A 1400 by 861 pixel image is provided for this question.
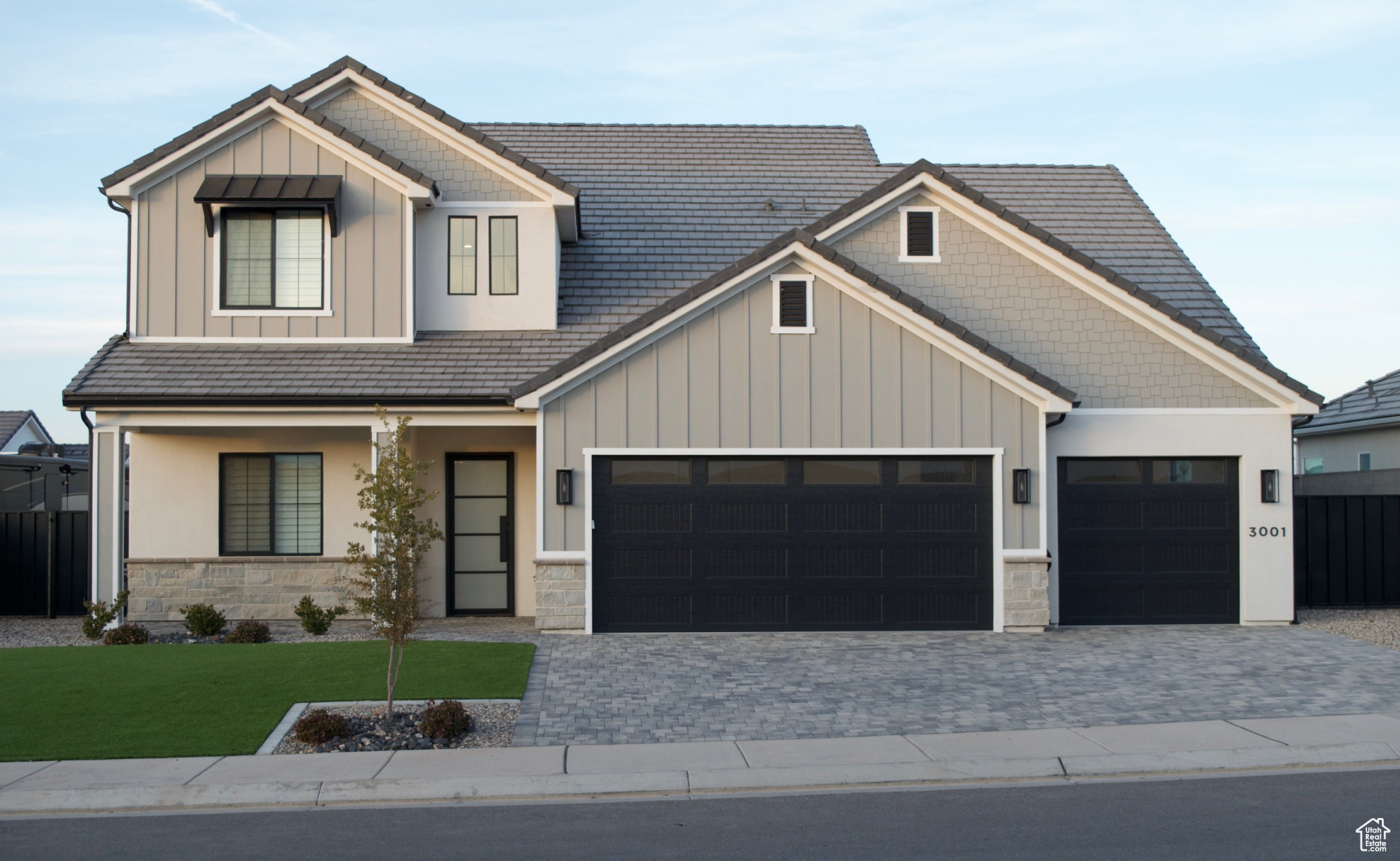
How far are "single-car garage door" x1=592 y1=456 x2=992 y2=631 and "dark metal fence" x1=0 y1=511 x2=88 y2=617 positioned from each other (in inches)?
319

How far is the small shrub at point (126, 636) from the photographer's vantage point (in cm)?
1277

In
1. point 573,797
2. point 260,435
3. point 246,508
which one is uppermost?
point 260,435

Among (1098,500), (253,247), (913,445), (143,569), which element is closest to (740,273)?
(913,445)

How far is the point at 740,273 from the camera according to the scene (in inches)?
527

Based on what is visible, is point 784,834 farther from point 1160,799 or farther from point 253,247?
point 253,247

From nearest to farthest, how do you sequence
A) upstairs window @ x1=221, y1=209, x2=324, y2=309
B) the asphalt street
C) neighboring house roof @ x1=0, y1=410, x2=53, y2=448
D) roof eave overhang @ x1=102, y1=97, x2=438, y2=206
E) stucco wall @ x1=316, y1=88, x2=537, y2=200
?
the asphalt street
roof eave overhang @ x1=102, y1=97, x2=438, y2=206
upstairs window @ x1=221, y1=209, x2=324, y2=309
stucco wall @ x1=316, y1=88, x2=537, y2=200
neighboring house roof @ x1=0, y1=410, x2=53, y2=448

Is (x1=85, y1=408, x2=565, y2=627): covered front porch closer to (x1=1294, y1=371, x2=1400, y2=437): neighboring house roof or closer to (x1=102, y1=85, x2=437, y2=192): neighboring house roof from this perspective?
(x1=102, y1=85, x2=437, y2=192): neighboring house roof

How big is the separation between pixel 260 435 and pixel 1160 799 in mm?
12651

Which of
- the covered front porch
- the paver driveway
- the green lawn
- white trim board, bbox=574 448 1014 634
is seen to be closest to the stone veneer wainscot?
the covered front porch

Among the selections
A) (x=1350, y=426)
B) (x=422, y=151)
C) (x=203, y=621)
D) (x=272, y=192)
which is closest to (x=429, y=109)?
(x=422, y=151)

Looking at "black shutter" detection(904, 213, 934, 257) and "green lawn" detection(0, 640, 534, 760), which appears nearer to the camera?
"green lawn" detection(0, 640, 534, 760)

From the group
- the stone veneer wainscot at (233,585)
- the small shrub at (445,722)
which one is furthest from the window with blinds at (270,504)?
the small shrub at (445,722)

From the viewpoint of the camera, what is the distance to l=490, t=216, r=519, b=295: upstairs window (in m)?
15.5

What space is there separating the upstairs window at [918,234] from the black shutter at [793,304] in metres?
2.34
